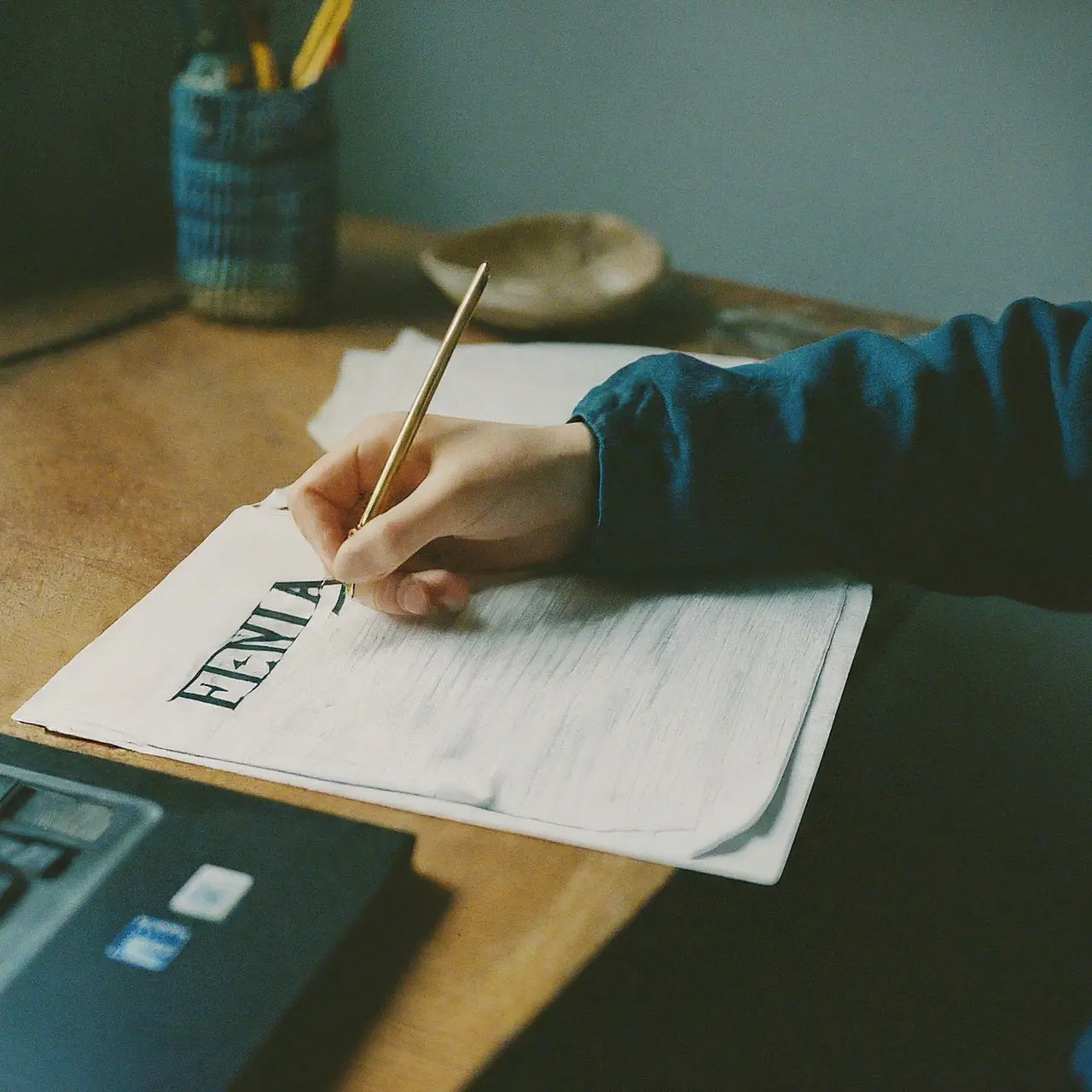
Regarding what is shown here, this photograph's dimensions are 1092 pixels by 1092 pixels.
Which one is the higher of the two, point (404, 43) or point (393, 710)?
point (404, 43)

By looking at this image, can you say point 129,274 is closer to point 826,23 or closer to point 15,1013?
point 826,23

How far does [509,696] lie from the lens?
492 mm

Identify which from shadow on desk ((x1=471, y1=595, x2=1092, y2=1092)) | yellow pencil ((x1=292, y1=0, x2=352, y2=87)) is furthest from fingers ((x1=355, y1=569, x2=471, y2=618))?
yellow pencil ((x1=292, y1=0, x2=352, y2=87))

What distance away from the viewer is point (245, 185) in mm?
870

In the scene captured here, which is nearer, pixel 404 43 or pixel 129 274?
pixel 129 274

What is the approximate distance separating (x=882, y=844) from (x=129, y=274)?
867 mm

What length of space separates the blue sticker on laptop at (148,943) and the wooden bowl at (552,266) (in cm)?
62

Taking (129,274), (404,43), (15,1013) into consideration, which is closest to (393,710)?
(15,1013)

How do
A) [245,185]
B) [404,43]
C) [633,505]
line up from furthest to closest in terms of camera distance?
[404,43] → [245,185] → [633,505]

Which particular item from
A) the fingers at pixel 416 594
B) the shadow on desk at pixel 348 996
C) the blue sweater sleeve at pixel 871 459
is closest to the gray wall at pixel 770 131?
the blue sweater sleeve at pixel 871 459

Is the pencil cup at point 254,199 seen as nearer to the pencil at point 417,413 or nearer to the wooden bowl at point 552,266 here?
the wooden bowl at point 552,266

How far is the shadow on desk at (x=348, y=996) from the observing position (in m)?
0.32

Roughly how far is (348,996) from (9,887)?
0.37 ft

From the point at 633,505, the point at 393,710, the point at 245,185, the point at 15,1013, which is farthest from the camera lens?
the point at 245,185
